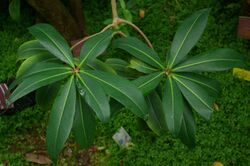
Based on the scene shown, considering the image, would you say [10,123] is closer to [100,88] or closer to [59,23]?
[59,23]

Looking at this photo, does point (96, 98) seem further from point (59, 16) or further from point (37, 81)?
point (59, 16)

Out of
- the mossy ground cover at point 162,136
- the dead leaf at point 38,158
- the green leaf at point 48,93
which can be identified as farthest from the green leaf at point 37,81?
the dead leaf at point 38,158

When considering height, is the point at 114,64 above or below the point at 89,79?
above

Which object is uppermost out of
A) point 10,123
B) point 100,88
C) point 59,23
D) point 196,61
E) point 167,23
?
point 167,23

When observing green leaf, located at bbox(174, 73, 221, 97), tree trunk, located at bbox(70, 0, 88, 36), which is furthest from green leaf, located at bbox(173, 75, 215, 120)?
tree trunk, located at bbox(70, 0, 88, 36)

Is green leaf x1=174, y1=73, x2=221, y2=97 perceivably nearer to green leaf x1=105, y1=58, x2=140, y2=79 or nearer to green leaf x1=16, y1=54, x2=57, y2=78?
green leaf x1=105, y1=58, x2=140, y2=79

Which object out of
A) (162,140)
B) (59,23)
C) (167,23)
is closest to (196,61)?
(162,140)

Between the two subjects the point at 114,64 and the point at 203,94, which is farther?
the point at 114,64

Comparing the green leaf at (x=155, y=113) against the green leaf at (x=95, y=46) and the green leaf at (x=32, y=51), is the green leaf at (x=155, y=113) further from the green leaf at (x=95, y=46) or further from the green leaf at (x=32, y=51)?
the green leaf at (x=32, y=51)
